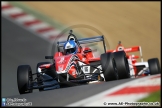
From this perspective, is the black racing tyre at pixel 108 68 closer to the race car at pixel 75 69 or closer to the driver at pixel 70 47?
the race car at pixel 75 69

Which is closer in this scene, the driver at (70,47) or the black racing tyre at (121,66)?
the black racing tyre at (121,66)

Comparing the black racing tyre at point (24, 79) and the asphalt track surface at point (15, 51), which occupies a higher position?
the asphalt track surface at point (15, 51)

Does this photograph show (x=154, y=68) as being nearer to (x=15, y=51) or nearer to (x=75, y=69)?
(x=75, y=69)

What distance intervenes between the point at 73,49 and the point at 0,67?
2.53 meters

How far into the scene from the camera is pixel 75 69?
9.72 meters

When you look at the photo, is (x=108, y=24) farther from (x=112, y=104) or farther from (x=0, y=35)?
(x=112, y=104)

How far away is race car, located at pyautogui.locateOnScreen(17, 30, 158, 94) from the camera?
30.2ft

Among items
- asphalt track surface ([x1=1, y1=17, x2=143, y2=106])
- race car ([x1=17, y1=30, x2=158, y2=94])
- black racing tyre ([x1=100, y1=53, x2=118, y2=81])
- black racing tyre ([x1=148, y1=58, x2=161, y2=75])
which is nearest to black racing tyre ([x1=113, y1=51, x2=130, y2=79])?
race car ([x1=17, y1=30, x2=158, y2=94])

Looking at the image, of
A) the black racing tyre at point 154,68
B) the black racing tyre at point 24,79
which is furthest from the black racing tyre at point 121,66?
the black racing tyre at point 24,79

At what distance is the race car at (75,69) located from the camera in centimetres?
920

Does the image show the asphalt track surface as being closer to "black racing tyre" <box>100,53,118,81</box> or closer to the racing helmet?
the racing helmet

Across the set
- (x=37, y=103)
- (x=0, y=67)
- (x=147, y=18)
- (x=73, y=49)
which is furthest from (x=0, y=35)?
(x=37, y=103)

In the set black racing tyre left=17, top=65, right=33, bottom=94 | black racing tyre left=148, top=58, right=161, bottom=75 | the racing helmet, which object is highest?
the racing helmet

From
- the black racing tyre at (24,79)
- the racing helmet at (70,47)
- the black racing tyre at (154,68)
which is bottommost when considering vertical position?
the black racing tyre at (24,79)
